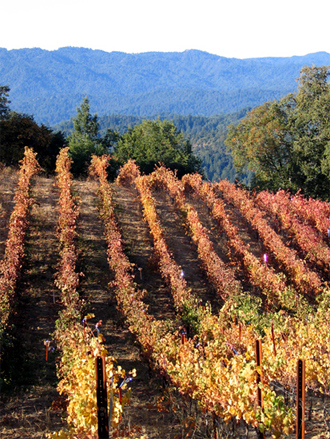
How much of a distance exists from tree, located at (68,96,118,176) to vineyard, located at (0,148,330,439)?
3.77m

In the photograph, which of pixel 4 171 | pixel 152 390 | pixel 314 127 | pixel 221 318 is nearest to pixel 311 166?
pixel 314 127

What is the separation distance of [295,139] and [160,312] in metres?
22.0

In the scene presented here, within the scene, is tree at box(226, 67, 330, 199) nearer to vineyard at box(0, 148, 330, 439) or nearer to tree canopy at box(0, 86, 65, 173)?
vineyard at box(0, 148, 330, 439)

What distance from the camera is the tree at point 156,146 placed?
37622mm

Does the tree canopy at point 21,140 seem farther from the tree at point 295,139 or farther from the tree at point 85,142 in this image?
the tree at point 295,139

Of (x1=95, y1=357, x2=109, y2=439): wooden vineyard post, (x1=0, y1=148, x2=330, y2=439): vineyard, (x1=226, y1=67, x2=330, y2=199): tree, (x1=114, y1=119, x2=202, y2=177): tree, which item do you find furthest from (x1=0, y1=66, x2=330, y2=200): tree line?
(x1=95, y1=357, x2=109, y2=439): wooden vineyard post

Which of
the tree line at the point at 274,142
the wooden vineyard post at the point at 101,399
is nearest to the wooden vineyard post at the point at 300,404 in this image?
the wooden vineyard post at the point at 101,399

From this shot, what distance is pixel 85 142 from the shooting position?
38719 mm

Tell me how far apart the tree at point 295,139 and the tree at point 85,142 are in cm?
1210

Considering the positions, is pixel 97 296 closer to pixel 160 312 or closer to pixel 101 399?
pixel 160 312

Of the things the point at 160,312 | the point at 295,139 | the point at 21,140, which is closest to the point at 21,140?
the point at 21,140

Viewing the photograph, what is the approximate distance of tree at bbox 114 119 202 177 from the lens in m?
37.6

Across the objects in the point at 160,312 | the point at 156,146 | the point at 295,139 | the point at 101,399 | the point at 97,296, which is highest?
the point at 295,139

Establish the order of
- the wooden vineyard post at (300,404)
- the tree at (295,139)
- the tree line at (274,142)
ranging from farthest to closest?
the tree at (295,139) → the tree line at (274,142) → the wooden vineyard post at (300,404)
